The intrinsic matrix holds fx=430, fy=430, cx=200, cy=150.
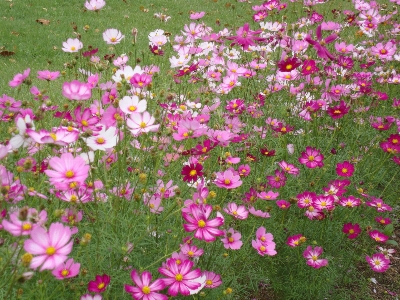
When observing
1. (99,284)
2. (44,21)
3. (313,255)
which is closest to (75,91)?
(99,284)

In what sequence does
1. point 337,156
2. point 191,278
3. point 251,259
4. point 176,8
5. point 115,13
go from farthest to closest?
point 176,8, point 115,13, point 337,156, point 251,259, point 191,278

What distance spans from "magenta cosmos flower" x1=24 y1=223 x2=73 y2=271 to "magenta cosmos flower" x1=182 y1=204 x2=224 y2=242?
1.36ft

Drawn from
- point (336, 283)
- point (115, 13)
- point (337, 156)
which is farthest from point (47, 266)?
point (115, 13)

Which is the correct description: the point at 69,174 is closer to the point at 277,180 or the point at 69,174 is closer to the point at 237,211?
the point at 237,211

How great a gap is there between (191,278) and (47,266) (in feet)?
1.64

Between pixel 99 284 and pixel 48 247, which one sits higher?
pixel 48 247

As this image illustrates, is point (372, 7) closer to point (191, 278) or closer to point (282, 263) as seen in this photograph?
point (282, 263)

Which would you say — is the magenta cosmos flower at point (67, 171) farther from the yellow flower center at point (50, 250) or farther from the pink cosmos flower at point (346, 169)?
the pink cosmos flower at point (346, 169)

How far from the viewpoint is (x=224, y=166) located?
1812 millimetres

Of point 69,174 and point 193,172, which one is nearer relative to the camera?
point 69,174

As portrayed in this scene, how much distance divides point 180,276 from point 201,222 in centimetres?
17

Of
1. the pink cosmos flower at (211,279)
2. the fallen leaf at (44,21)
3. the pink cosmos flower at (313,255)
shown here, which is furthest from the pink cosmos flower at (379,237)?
the fallen leaf at (44,21)

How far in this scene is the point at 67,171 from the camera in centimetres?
114

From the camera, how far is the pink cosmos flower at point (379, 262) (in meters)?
1.87
